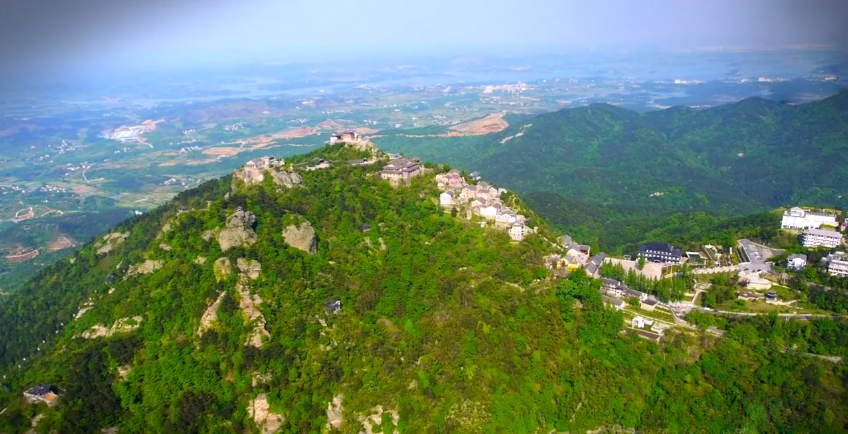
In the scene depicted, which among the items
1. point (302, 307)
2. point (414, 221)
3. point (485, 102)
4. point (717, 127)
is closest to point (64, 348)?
point (302, 307)

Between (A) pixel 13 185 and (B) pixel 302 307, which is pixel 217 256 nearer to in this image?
(B) pixel 302 307

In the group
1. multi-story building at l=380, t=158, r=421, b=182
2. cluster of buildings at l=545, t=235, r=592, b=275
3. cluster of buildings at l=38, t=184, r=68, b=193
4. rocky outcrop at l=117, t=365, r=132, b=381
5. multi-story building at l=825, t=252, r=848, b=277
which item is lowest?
cluster of buildings at l=38, t=184, r=68, b=193

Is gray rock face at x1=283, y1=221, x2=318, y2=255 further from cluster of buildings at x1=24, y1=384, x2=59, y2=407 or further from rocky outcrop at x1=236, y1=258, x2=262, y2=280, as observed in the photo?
cluster of buildings at x1=24, y1=384, x2=59, y2=407

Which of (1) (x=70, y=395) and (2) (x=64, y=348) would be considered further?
(2) (x=64, y=348)

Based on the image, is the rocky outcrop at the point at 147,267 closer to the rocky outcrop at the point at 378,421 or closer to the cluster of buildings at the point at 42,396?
the cluster of buildings at the point at 42,396

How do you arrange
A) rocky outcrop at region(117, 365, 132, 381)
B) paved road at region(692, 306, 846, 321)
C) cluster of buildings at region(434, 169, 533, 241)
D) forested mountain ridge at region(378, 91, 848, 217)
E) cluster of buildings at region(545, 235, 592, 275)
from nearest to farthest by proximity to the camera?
rocky outcrop at region(117, 365, 132, 381) → paved road at region(692, 306, 846, 321) → cluster of buildings at region(545, 235, 592, 275) → cluster of buildings at region(434, 169, 533, 241) → forested mountain ridge at region(378, 91, 848, 217)

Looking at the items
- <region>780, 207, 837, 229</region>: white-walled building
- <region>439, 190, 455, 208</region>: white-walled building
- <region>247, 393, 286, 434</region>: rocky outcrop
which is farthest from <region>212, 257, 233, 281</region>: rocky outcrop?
<region>780, 207, 837, 229</region>: white-walled building
